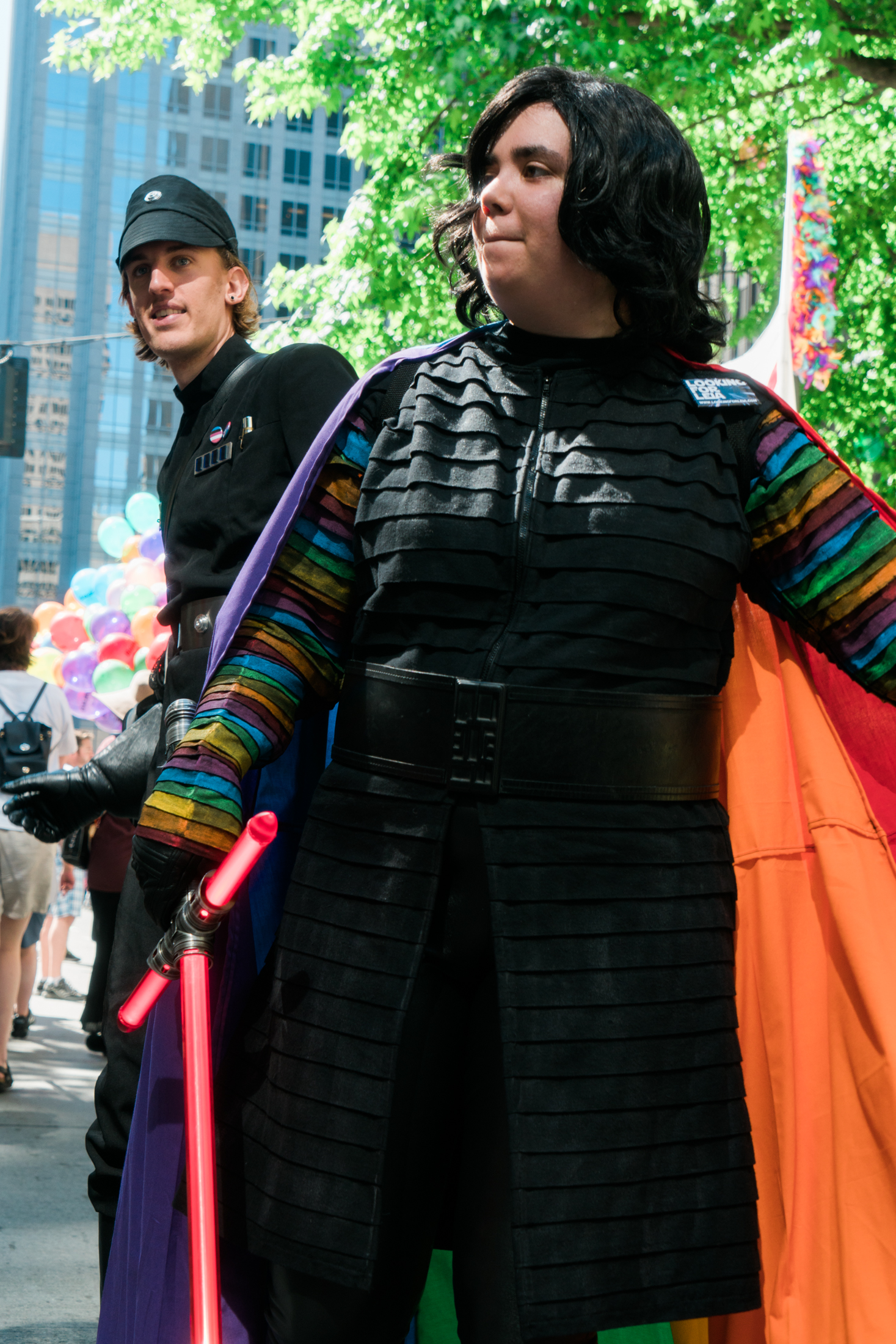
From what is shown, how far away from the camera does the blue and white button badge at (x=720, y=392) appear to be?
6.36ft

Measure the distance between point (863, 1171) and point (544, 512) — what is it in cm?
99

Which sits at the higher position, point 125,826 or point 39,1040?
point 125,826

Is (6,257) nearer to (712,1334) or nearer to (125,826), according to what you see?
(125,826)

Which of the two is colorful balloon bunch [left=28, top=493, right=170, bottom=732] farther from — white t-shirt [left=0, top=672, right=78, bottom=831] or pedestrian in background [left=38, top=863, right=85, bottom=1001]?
pedestrian in background [left=38, top=863, right=85, bottom=1001]

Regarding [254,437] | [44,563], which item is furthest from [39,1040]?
[44,563]

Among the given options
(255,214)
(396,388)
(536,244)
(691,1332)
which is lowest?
(691,1332)

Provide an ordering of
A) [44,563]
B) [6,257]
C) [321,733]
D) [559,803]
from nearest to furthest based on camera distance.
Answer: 1. [559,803]
2. [321,733]
3. [44,563]
4. [6,257]

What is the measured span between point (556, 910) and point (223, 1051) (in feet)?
1.87

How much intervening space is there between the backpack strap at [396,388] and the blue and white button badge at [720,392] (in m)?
0.38

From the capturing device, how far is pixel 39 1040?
7734 millimetres

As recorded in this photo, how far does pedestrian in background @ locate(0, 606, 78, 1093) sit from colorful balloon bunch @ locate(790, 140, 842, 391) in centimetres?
485

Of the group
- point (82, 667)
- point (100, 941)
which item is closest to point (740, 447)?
point (100, 941)

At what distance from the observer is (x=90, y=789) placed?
3.04 m

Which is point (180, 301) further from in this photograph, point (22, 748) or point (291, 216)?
point (291, 216)
